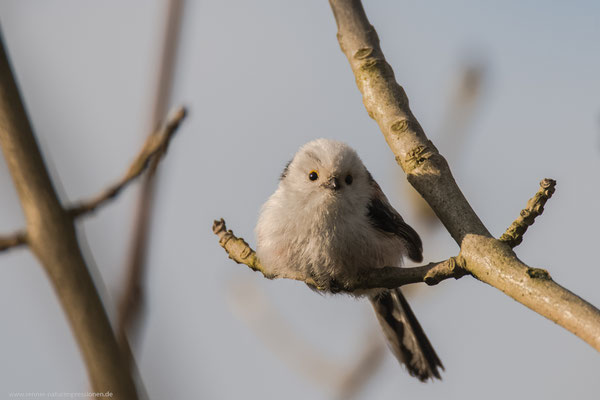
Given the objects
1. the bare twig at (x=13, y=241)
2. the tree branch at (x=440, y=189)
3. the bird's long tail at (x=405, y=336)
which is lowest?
the bird's long tail at (x=405, y=336)

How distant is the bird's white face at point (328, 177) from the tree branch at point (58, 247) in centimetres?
216

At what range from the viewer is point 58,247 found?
1.74 m

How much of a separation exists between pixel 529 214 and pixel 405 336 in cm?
256


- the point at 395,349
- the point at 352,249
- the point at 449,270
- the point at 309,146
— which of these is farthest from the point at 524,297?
the point at 395,349

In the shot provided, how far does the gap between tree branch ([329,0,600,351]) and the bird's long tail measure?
6.56 feet

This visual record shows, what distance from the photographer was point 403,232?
409 cm

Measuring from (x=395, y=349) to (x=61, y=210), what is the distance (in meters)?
3.61

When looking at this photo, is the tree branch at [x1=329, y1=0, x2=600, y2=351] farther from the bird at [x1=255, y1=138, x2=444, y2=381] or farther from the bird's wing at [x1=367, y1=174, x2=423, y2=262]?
the bird's wing at [x1=367, y1=174, x2=423, y2=262]

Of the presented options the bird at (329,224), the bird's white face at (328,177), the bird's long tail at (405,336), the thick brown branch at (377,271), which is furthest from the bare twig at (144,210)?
the bird's long tail at (405,336)

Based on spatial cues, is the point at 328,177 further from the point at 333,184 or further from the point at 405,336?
the point at 405,336

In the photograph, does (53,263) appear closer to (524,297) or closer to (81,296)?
(81,296)

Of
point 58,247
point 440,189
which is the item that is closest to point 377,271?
point 440,189

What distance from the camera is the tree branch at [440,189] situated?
85.4 inches

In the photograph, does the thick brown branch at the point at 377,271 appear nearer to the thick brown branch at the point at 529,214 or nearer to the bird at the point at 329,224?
the bird at the point at 329,224
